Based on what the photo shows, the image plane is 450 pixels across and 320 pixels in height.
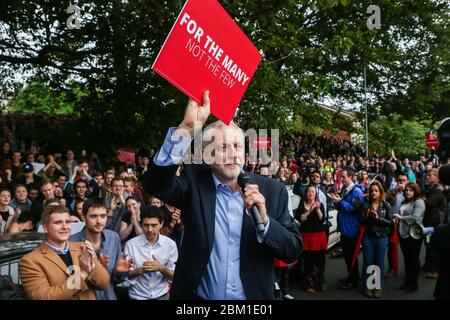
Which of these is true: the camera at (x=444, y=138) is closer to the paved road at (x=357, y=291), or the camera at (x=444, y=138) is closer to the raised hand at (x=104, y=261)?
the raised hand at (x=104, y=261)

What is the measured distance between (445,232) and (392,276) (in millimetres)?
5802

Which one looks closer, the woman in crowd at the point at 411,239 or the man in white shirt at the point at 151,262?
the man in white shirt at the point at 151,262

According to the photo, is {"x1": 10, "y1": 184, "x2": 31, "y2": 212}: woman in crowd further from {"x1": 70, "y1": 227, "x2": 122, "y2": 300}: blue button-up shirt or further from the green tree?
the green tree

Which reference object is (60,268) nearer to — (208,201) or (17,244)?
(17,244)

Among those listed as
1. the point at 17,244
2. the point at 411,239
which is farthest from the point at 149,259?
the point at 411,239

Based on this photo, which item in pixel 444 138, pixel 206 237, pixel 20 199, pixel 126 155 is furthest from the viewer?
pixel 126 155

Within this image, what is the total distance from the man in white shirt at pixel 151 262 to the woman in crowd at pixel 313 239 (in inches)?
122

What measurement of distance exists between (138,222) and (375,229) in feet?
10.5

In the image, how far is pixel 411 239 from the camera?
268 inches

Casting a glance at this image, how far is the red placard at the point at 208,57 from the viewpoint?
2260 mm

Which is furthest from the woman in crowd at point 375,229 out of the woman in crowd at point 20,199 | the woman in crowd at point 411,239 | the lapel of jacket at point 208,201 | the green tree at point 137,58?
the lapel of jacket at point 208,201

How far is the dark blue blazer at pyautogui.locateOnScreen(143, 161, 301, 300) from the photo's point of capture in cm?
208

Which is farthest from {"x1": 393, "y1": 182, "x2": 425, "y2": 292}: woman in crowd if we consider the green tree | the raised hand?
the raised hand

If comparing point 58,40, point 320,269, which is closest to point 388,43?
point 58,40
